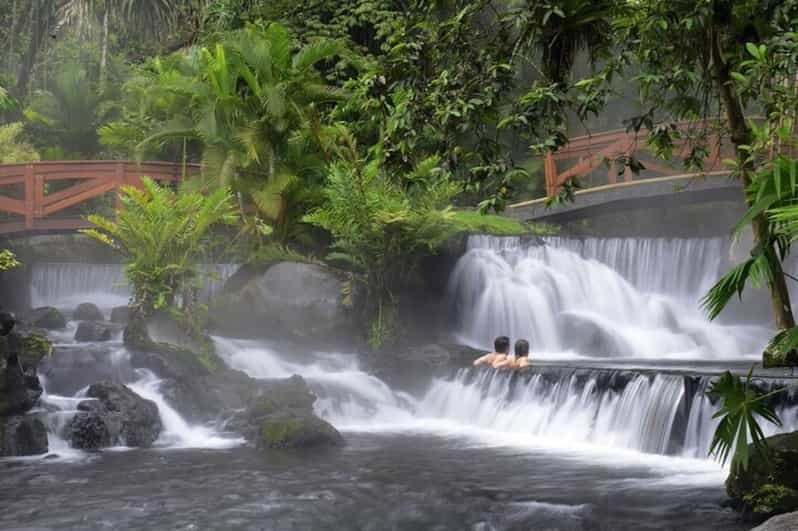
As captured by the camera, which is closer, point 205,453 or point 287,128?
point 205,453

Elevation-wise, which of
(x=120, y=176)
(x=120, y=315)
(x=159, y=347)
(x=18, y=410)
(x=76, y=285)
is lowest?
(x=18, y=410)

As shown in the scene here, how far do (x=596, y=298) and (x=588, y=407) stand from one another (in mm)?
7307

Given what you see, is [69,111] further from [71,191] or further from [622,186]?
[622,186]

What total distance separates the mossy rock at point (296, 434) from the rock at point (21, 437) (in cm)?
271

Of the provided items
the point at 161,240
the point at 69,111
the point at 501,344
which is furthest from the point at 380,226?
the point at 69,111

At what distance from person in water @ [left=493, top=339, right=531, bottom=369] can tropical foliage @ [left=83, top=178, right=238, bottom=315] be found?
5.37m

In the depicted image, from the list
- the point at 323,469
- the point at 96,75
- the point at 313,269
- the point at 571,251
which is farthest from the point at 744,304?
the point at 96,75

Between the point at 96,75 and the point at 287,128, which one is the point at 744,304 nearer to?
the point at 287,128

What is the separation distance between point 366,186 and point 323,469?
316 inches

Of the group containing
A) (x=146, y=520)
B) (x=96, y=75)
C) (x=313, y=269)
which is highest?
(x=96, y=75)

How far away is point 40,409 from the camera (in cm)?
1424

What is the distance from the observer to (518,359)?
15625mm

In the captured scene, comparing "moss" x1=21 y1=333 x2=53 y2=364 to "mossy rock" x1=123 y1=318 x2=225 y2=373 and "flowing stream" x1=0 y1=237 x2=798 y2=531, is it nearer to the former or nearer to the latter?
"flowing stream" x1=0 y1=237 x2=798 y2=531

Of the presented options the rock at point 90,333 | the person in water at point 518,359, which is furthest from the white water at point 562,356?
the rock at point 90,333
